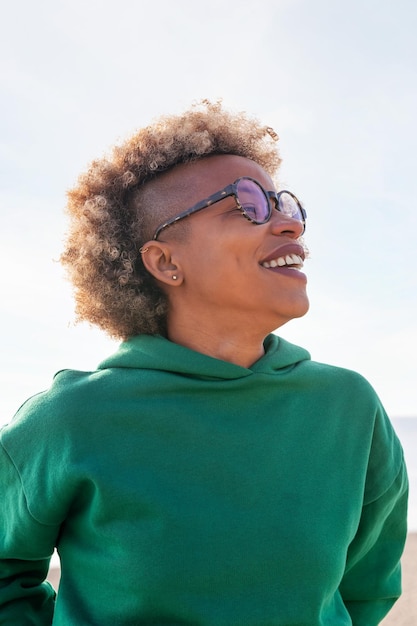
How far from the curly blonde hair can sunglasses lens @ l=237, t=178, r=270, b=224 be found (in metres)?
0.22

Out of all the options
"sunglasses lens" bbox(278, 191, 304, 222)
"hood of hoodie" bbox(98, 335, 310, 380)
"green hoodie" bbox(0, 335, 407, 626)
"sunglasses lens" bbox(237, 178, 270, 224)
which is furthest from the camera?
"sunglasses lens" bbox(278, 191, 304, 222)

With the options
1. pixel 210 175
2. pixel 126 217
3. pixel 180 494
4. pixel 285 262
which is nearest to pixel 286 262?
pixel 285 262

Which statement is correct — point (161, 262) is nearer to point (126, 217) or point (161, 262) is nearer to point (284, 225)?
point (126, 217)

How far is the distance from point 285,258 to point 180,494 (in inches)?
29.9

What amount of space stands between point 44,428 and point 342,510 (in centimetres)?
85

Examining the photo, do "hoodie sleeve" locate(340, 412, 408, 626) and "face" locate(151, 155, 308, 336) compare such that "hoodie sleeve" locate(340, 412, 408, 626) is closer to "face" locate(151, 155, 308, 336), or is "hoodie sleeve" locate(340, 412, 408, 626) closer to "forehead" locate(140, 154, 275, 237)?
"face" locate(151, 155, 308, 336)

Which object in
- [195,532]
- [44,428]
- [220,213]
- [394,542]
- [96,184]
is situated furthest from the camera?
[96,184]

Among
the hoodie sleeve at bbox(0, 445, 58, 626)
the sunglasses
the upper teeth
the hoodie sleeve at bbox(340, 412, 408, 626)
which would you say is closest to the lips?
the upper teeth

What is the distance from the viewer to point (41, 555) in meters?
1.83

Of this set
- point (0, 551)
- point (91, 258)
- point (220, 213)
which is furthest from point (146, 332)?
point (0, 551)

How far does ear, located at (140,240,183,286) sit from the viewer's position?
2.07m

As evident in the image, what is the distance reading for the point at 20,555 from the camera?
1792 millimetres

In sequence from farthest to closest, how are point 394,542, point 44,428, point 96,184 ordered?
point 96,184, point 394,542, point 44,428

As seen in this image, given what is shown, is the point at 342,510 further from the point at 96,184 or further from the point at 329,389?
the point at 96,184
